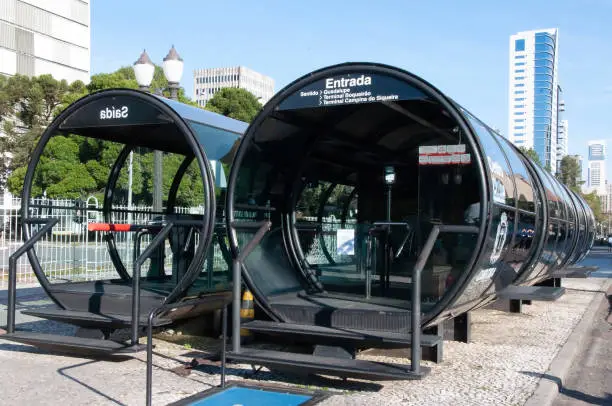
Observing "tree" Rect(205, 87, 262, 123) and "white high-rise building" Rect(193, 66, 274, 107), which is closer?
"tree" Rect(205, 87, 262, 123)

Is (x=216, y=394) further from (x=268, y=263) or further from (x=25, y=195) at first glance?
(x=25, y=195)

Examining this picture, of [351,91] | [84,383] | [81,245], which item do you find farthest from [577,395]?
[81,245]

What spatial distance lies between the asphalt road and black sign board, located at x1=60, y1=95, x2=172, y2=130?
543cm

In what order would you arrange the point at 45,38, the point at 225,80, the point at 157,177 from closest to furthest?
the point at 157,177, the point at 45,38, the point at 225,80

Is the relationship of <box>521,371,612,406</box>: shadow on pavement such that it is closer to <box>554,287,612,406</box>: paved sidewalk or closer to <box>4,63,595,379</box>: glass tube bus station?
<box>554,287,612,406</box>: paved sidewalk

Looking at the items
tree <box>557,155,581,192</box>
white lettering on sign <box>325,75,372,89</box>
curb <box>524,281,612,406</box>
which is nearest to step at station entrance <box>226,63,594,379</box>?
white lettering on sign <box>325,75,372,89</box>

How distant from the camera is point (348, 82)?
740 centimetres

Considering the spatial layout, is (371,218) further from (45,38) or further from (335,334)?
(45,38)

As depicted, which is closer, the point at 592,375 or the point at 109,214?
the point at 592,375

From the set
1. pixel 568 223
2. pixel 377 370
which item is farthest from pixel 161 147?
pixel 568 223

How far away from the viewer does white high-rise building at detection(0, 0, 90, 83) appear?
70.4 metres

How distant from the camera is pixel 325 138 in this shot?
32.2ft

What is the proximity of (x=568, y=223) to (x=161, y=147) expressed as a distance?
28.9ft

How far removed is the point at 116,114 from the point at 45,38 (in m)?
72.5
